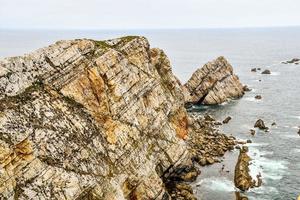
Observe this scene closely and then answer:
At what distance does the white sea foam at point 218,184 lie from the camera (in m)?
69.6

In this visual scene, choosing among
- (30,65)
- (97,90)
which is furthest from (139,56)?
(30,65)

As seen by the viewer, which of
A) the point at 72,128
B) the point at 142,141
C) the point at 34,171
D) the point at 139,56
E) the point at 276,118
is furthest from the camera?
the point at 276,118

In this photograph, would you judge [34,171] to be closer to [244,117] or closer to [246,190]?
[246,190]

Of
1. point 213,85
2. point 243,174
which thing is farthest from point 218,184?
point 213,85

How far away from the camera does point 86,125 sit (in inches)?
2258

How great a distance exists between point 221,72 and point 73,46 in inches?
3214

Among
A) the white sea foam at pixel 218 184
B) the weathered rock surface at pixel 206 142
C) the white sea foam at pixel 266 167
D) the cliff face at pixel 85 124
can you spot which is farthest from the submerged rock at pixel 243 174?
the cliff face at pixel 85 124

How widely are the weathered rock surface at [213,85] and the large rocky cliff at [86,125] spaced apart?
55.5 m

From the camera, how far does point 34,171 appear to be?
1914 inches

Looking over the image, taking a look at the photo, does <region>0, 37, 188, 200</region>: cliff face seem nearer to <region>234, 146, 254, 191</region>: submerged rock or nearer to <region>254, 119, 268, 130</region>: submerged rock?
<region>234, 146, 254, 191</region>: submerged rock

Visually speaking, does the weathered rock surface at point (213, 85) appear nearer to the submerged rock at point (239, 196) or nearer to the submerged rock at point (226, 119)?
the submerged rock at point (226, 119)

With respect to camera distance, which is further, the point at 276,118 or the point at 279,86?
the point at 279,86

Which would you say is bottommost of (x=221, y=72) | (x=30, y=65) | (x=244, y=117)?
(x=244, y=117)

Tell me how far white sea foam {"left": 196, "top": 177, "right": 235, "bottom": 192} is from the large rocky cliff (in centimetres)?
534
